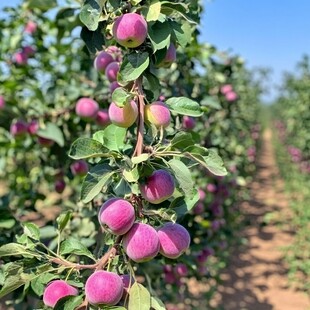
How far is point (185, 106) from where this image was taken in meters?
1.15

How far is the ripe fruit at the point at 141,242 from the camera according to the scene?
0.95 m

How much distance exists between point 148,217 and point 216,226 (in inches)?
77.1

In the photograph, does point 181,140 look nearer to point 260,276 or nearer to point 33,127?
point 33,127

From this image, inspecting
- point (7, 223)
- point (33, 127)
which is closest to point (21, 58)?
A: point (33, 127)

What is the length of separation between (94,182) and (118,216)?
113mm

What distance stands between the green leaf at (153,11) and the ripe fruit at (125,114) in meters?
0.19

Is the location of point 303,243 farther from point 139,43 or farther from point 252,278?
point 139,43

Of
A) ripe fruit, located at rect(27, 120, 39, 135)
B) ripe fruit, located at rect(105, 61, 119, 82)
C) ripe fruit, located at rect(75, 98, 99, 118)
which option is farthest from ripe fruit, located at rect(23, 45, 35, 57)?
ripe fruit, located at rect(105, 61, 119, 82)

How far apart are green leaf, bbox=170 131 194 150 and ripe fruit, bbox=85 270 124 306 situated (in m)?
0.31

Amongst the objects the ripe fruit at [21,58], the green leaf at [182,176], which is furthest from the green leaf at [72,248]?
the ripe fruit at [21,58]

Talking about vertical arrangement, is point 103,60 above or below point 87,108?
above

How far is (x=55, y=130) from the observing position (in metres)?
2.15

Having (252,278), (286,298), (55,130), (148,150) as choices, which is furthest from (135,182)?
(252,278)

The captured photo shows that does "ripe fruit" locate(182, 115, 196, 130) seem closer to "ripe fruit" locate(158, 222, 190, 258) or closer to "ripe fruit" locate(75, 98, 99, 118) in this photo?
"ripe fruit" locate(75, 98, 99, 118)
